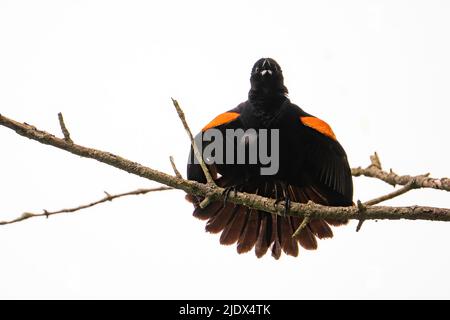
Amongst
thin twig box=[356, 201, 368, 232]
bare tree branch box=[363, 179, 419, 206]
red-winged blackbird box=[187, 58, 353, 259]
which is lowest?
thin twig box=[356, 201, 368, 232]

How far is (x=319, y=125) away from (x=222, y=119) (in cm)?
78

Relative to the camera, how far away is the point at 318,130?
15.1 feet

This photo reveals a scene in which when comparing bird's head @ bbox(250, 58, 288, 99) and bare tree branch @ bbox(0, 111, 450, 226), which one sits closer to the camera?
bare tree branch @ bbox(0, 111, 450, 226)

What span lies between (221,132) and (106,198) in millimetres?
A: 1790

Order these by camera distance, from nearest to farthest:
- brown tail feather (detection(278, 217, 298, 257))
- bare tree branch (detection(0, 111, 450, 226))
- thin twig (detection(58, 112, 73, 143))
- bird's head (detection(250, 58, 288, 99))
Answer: thin twig (detection(58, 112, 73, 143)) < bare tree branch (detection(0, 111, 450, 226)) < brown tail feather (detection(278, 217, 298, 257)) < bird's head (detection(250, 58, 288, 99))

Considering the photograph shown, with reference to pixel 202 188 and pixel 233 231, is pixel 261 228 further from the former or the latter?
pixel 202 188

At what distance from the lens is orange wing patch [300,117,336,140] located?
180 inches

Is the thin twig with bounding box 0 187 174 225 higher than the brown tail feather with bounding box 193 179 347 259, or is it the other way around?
the brown tail feather with bounding box 193 179 347 259

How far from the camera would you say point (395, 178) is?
4.37 meters

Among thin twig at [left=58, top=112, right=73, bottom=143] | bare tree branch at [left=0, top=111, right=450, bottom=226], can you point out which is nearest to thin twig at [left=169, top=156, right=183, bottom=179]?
bare tree branch at [left=0, top=111, right=450, bottom=226]

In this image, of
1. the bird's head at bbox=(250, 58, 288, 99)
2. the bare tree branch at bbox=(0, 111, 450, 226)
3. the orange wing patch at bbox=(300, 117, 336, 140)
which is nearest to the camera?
the bare tree branch at bbox=(0, 111, 450, 226)

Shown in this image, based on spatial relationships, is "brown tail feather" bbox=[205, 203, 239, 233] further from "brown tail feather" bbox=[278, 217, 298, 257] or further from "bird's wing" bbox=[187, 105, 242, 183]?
"brown tail feather" bbox=[278, 217, 298, 257]

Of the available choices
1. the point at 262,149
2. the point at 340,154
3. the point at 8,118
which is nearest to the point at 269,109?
the point at 262,149

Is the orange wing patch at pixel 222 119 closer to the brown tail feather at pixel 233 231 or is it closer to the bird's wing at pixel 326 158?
the bird's wing at pixel 326 158
